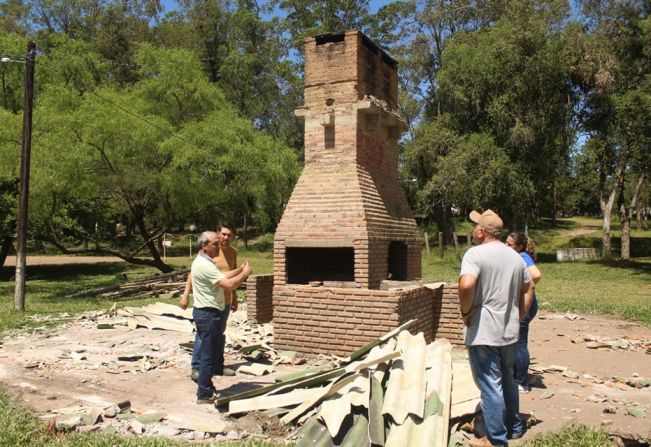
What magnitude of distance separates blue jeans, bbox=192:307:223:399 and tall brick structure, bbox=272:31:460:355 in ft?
7.29

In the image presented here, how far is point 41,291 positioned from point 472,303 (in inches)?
619

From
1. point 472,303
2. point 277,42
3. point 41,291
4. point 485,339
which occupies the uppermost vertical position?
point 277,42

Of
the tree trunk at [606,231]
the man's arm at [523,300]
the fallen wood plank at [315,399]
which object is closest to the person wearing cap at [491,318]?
the man's arm at [523,300]

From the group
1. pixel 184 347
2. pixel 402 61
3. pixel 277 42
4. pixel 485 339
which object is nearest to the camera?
pixel 485 339

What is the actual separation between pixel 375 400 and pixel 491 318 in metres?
1.15

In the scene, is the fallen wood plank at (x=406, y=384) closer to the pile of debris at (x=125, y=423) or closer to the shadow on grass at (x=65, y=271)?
the pile of debris at (x=125, y=423)

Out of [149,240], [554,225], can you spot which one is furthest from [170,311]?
[554,225]

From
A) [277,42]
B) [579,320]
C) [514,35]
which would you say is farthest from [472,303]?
[277,42]

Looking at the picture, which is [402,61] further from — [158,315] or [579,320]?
[158,315]

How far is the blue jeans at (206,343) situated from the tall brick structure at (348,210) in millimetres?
2221

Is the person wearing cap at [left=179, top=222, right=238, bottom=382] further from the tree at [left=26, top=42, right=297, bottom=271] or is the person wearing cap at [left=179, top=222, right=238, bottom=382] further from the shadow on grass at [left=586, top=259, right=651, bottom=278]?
the shadow on grass at [left=586, top=259, right=651, bottom=278]

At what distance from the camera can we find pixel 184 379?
19.4 feet

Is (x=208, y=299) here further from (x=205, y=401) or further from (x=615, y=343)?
(x=615, y=343)

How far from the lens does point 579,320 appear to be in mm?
10305
